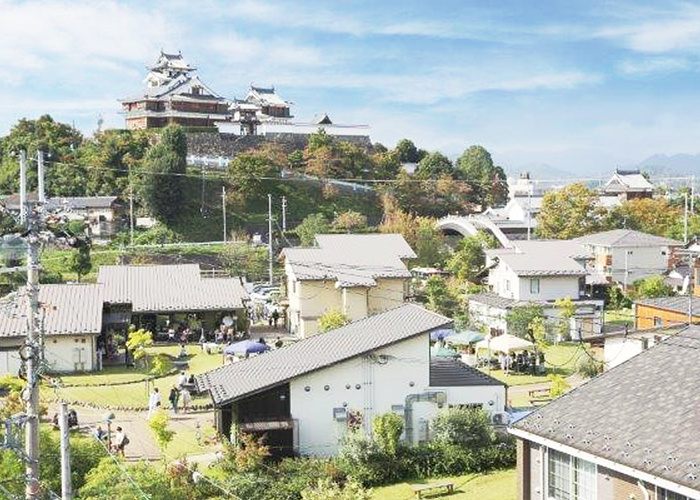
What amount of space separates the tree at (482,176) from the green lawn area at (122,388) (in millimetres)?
46429

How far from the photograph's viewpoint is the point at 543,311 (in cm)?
3512

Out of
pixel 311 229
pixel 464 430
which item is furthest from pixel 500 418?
pixel 311 229

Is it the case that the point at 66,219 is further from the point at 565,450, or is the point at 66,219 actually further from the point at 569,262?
the point at 569,262

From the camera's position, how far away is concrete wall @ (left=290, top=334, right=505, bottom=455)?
756 inches

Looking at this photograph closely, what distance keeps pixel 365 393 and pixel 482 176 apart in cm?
6353

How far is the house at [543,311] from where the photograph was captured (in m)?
34.2

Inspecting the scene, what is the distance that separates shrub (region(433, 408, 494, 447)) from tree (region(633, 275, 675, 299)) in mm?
23975

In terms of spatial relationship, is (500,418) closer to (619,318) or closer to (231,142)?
(619,318)

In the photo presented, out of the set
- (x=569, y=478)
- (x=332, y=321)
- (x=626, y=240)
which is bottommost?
(x=569, y=478)

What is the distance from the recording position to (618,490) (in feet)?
37.7

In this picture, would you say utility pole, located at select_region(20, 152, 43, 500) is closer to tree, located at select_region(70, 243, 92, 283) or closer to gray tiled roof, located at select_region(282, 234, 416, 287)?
gray tiled roof, located at select_region(282, 234, 416, 287)

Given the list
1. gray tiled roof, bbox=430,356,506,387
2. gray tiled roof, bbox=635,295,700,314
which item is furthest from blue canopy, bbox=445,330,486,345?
gray tiled roof, bbox=430,356,506,387

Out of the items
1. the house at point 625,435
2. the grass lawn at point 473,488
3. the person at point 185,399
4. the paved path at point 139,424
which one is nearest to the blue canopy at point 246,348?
the person at point 185,399

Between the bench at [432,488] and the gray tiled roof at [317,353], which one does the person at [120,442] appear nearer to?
the gray tiled roof at [317,353]
